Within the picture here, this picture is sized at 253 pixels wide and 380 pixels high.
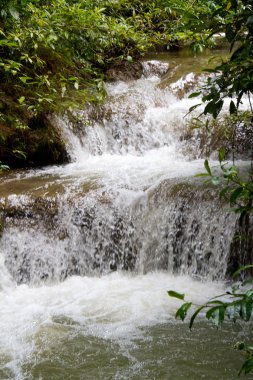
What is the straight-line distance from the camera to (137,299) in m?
3.88

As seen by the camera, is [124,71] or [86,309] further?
[124,71]

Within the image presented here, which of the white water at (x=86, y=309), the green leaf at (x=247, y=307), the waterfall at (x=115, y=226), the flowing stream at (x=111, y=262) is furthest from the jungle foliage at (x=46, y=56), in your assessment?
the green leaf at (x=247, y=307)

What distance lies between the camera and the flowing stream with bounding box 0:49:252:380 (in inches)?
115

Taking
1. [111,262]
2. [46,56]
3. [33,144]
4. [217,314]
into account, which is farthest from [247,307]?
[46,56]

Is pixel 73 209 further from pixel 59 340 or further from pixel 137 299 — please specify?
pixel 59 340

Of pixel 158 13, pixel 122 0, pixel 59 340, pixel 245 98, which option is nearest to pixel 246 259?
pixel 59 340

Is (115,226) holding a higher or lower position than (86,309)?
higher

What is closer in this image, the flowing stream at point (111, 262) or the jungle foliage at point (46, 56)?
the flowing stream at point (111, 262)

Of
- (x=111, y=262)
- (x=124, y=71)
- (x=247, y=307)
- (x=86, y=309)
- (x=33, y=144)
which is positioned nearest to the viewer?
(x=247, y=307)

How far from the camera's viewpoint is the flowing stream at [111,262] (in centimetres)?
293

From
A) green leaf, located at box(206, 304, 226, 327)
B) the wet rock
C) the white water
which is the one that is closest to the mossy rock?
the white water

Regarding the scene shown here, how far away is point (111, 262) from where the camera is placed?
4.70m

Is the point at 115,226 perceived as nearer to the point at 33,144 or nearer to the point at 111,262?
the point at 111,262

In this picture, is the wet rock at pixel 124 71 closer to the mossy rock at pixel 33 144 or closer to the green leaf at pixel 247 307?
the mossy rock at pixel 33 144
